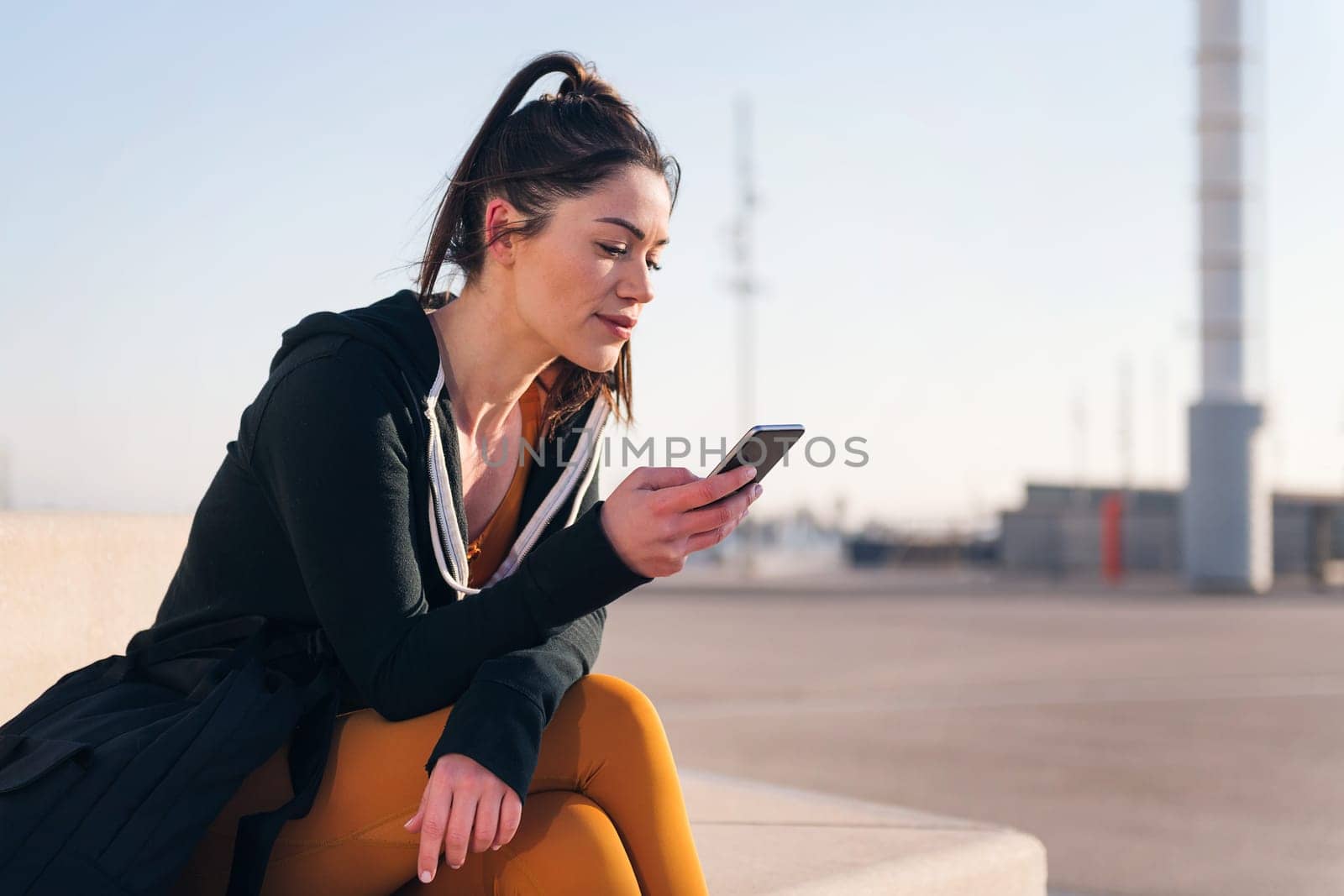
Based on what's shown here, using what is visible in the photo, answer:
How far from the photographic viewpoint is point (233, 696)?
5.43 ft

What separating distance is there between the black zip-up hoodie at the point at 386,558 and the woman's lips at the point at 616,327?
266mm

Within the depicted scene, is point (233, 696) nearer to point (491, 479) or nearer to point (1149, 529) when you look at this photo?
point (491, 479)

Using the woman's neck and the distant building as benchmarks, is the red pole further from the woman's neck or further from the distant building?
the woman's neck

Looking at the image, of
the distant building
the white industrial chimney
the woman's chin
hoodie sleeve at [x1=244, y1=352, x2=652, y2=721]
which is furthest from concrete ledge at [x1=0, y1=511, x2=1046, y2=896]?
the distant building

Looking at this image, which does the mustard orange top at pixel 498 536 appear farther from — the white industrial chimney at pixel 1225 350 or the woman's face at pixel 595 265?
the white industrial chimney at pixel 1225 350

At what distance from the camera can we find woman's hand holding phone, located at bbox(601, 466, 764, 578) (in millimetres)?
1698

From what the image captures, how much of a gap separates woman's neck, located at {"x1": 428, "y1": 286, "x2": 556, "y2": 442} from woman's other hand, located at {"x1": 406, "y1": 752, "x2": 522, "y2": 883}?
65cm

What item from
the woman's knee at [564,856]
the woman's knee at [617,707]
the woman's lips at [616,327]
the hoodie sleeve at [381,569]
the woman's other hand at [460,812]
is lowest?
the woman's knee at [564,856]

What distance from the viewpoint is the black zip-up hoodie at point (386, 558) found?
1728 mm

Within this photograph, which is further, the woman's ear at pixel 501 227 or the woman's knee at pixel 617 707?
the woman's ear at pixel 501 227

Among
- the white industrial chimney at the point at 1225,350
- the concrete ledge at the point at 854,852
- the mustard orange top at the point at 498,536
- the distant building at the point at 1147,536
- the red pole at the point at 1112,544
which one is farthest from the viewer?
the red pole at the point at 1112,544

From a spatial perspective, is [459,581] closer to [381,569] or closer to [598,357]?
[381,569]

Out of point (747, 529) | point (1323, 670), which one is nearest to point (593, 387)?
point (1323, 670)

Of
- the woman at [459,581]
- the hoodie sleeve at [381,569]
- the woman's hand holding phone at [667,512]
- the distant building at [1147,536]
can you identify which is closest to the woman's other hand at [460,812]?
the woman at [459,581]
